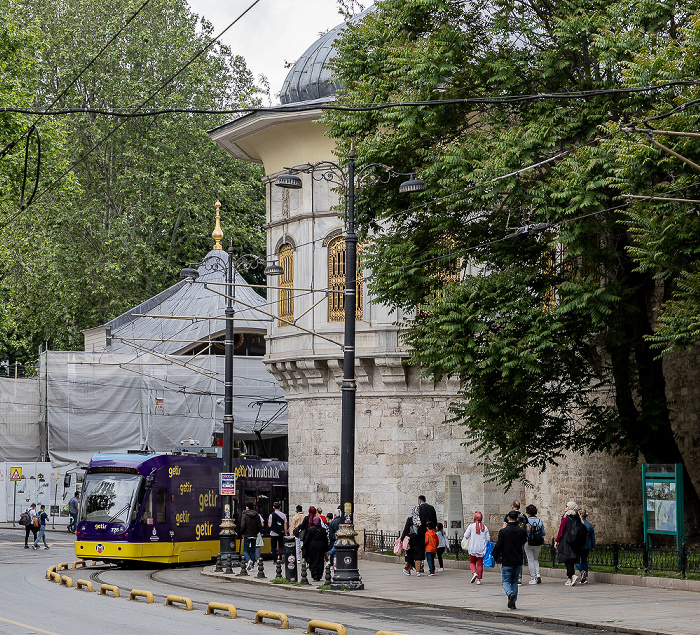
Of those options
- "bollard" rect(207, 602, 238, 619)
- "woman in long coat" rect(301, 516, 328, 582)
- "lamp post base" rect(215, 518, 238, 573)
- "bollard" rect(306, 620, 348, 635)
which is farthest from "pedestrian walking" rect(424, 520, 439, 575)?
"bollard" rect(306, 620, 348, 635)

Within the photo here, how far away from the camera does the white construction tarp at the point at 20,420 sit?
4694cm

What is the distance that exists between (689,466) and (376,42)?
1209 cm

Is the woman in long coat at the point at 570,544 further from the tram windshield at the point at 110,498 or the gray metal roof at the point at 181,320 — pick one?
the gray metal roof at the point at 181,320

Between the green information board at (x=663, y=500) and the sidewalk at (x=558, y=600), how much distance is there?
60.5 inches

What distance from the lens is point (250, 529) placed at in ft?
81.2

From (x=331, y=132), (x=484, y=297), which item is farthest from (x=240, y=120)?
(x=484, y=297)

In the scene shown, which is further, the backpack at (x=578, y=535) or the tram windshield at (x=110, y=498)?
the tram windshield at (x=110, y=498)

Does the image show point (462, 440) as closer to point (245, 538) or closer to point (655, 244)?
point (245, 538)

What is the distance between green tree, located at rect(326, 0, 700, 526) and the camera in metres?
20.3

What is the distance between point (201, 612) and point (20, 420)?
1314 inches

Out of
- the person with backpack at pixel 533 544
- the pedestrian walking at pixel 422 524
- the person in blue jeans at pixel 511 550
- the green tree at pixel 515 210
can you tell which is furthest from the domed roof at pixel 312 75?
the person in blue jeans at pixel 511 550

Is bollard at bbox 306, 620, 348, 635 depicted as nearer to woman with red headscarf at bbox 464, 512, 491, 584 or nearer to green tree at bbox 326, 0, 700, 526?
woman with red headscarf at bbox 464, 512, 491, 584

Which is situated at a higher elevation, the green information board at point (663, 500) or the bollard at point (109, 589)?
the green information board at point (663, 500)

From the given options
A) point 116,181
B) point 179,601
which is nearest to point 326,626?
point 179,601
